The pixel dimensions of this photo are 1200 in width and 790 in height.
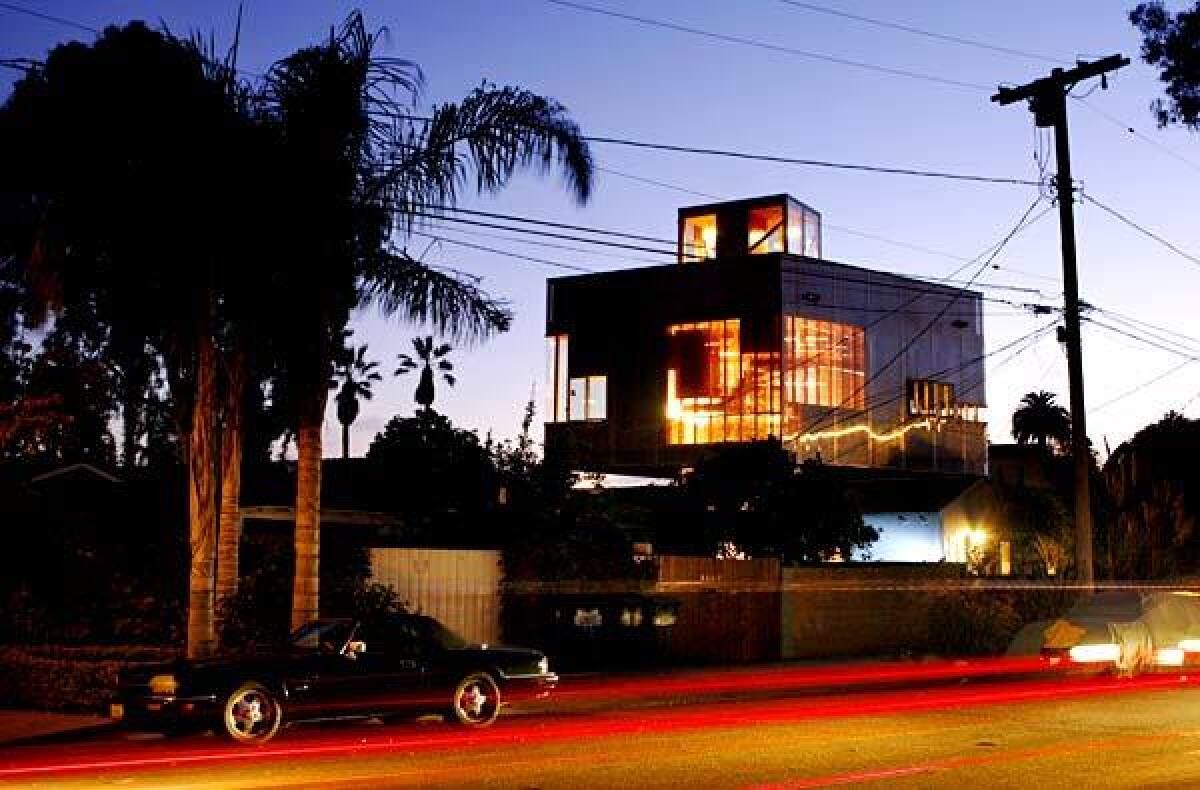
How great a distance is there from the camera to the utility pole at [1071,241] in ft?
87.2

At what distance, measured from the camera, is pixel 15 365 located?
91.6 feet

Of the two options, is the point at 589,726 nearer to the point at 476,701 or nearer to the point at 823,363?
the point at 476,701

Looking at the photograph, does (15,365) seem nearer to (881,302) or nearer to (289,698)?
(289,698)

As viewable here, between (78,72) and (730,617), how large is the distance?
15.0 meters

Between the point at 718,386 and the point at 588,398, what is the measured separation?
5.57 m

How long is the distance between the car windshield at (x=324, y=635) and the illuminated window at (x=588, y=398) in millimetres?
38532

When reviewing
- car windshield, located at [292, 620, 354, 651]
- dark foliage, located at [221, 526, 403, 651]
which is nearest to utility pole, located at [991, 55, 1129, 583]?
dark foliage, located at [221, 526, 403, 651]

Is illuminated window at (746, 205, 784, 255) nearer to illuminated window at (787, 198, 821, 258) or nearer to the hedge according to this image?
illuminated window at (787, 198, 821, 258)

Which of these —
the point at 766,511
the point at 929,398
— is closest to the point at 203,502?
the point at 766,511

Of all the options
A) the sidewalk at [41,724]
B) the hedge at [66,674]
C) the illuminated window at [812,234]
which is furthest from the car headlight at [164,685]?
the illuminated window at [812,234]

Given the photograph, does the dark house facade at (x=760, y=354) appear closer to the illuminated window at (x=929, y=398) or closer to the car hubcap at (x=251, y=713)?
the illuminated window at (x=929, y=398)

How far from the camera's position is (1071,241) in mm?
27062

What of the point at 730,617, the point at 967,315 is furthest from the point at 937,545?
the point at 730,617

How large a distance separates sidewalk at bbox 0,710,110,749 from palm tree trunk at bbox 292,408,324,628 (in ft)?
8.94
